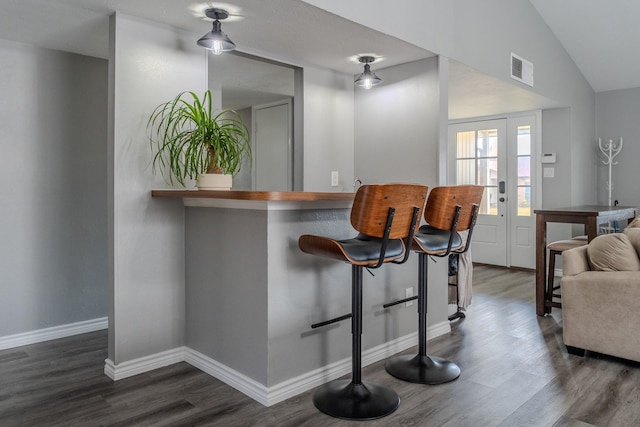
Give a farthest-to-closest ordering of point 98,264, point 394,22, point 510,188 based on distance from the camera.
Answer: point 510,188, point 98,264, point 394,22

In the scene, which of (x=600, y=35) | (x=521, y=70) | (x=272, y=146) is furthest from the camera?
(x=272, y=146)

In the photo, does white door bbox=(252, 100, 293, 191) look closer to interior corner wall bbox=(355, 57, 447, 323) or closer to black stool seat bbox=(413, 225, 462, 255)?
interior corner wall bbox=(355, 57, 447, 323)

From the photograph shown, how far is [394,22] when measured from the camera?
3111mm

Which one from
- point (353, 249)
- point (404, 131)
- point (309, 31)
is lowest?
point (353, 249)

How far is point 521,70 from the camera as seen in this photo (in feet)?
15.0

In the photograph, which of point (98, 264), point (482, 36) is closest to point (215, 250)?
point (98, 264)

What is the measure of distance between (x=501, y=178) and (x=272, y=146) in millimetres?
3024

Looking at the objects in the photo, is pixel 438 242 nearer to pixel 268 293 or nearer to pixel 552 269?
pixel 268 293

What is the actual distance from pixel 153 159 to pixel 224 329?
3.59 feet

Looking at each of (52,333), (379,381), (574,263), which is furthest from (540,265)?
(52,333)

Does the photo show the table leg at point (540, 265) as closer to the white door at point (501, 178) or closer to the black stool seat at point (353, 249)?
the white door at point (501, 178)

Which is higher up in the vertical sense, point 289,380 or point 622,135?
point 622,135

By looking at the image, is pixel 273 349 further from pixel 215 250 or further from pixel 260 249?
pixel 215 250

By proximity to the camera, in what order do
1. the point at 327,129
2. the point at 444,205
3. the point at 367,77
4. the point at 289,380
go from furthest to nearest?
the point at 327,129 < the point at 367,77 < the point at 444,205 < the point at 289,380
